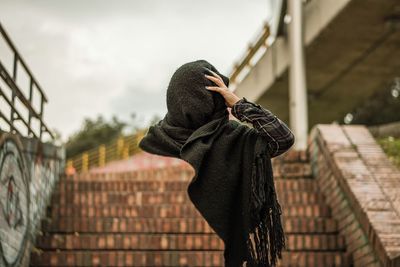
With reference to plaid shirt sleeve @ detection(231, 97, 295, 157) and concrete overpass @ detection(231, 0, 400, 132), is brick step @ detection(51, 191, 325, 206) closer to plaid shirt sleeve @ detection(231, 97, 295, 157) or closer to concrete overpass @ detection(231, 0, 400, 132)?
plaid shirt sleeve @ detection(231, 97, 295, 157)

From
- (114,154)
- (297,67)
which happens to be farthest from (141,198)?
(114,154)

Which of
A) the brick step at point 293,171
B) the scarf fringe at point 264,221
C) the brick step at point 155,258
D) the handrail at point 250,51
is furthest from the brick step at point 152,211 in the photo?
the handrail at point 250,51

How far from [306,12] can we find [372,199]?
9.68 meters

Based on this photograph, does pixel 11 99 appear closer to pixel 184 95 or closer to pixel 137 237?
pixel 137 237

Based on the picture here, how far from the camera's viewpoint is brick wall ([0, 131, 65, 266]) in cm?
643

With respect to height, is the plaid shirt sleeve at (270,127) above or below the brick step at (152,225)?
below

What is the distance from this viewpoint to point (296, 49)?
15.2 metres

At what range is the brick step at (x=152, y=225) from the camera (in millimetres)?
7746

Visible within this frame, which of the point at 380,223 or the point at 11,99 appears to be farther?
the point at 11,99

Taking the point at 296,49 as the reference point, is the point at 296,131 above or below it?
below

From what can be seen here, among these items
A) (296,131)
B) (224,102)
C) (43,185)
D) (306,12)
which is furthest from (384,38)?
(224,102)

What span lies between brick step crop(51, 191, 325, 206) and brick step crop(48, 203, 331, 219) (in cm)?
19

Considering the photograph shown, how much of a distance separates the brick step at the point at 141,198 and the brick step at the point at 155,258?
3.90 feet

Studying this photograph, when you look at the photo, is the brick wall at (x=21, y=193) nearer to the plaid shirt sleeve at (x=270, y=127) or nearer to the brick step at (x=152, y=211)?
the brick step at (x=152, y=211)
